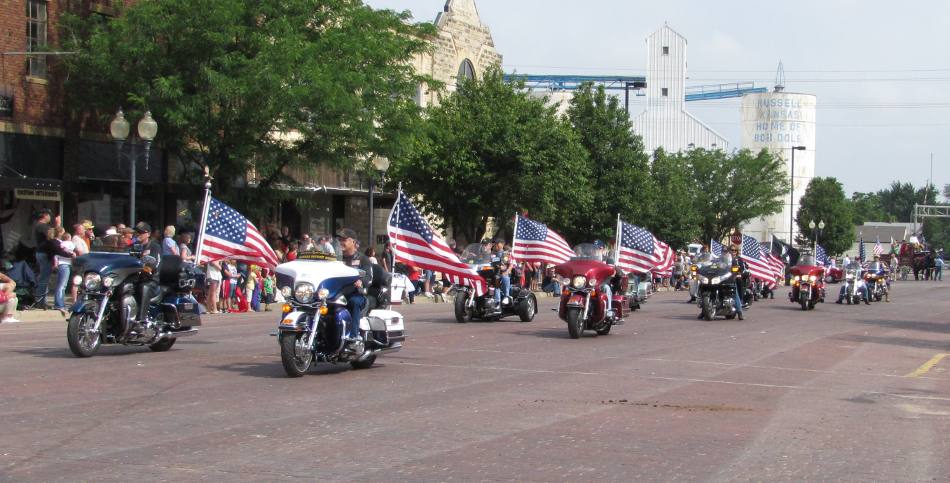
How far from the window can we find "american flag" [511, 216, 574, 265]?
1358 centimetres

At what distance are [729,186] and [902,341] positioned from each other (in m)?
51.9

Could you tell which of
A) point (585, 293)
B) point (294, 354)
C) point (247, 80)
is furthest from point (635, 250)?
point (294, 354)

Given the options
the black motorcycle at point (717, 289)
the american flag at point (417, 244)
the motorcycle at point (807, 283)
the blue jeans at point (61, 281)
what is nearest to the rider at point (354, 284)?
the american flag at point (417, 244)

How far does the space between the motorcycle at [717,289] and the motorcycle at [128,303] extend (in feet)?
46.4

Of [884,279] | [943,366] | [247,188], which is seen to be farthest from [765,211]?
[943,366]

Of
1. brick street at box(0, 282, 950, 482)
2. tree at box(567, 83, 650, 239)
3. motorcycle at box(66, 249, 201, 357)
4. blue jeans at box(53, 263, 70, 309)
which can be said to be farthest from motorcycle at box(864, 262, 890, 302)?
motorcycle at box(66, 249, 201, 357)

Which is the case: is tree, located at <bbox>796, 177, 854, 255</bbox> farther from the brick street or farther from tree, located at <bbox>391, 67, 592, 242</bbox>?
the brick street

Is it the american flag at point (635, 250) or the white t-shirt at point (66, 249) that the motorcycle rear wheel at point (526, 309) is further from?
the white t-shirt at point (66, 249)

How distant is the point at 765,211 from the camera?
239 feet

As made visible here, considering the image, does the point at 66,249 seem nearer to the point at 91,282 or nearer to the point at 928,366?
the point at 91,282

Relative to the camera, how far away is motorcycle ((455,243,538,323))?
75.8 ft

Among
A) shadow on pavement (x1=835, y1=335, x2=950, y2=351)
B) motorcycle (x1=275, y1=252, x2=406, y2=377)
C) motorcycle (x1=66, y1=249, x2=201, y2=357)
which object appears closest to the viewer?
motorcycle (x1=275, y1=252, x2=406, y2=377)

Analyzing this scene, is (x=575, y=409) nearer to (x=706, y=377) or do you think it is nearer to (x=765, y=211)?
(x=706, y=377)

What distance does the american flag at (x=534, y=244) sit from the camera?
27922mm
